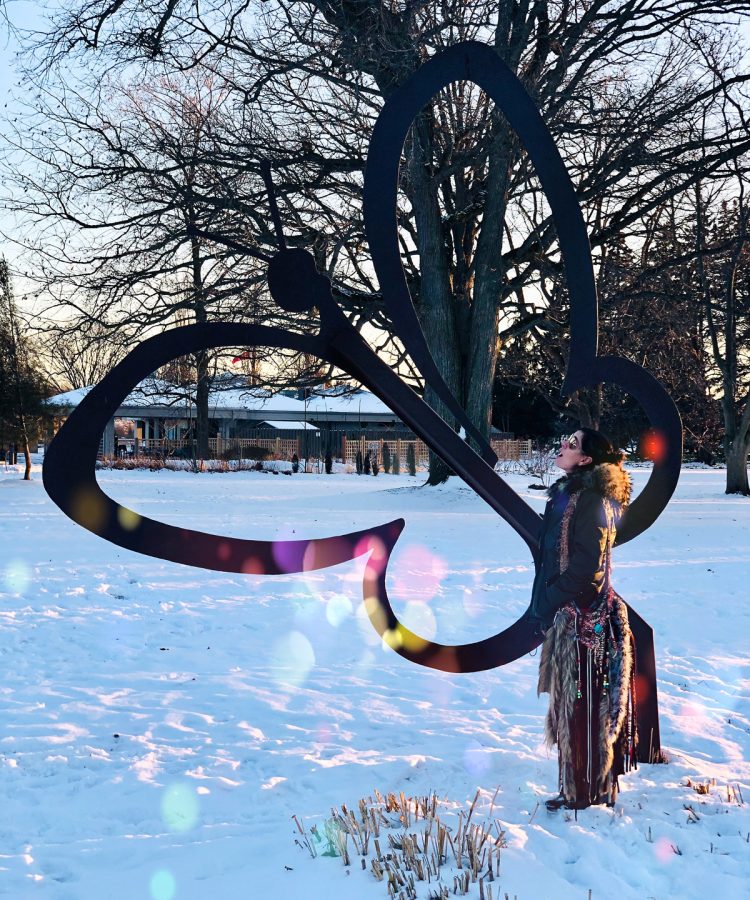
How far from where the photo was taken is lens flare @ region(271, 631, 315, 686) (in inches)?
232

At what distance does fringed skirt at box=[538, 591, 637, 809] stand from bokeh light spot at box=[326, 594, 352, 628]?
143 inches

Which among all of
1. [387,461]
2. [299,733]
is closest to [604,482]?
[299,733]

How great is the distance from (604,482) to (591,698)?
0.99m

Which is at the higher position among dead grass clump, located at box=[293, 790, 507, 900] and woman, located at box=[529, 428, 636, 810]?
woman, located at box=[529, 428, 636, 810]

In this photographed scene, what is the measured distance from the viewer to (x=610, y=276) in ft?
49.1

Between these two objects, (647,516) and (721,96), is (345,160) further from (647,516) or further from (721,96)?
(647,516)

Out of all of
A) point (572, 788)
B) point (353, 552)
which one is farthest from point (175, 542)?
point (572, 788)

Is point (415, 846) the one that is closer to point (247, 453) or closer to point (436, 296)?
point (436, 296)

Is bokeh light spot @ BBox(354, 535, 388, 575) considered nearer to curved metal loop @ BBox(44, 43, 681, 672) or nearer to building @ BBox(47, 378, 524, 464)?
curved metal loop @ BBox(44, 43, 681, 672)

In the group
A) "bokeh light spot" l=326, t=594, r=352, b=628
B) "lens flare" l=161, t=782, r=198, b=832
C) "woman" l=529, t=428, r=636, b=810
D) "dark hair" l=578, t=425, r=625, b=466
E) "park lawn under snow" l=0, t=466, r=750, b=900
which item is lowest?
"lens flare" l=161, t=782, r=198, b=832

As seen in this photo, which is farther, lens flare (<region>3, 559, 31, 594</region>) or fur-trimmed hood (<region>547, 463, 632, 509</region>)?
lens flare (<region>3, 559, 31, 594</region>)

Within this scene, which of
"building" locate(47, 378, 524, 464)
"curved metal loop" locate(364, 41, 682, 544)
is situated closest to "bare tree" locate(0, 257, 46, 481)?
"building" locate(47, 378, 524, 464)

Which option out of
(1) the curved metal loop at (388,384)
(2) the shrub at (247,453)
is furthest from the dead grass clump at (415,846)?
(2) the shrub at (247,453)

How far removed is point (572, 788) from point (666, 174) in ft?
41.3
